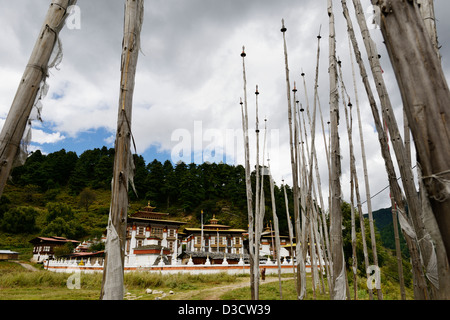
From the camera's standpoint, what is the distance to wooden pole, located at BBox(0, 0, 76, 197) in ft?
5.65

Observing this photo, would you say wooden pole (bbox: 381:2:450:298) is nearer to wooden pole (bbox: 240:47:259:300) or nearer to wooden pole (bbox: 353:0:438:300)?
wooden pole (bbox: 353:0:438:300)

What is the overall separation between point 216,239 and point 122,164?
28.7 meters

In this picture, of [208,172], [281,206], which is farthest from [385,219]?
[208,172]

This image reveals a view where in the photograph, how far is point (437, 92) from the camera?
3.78 feet

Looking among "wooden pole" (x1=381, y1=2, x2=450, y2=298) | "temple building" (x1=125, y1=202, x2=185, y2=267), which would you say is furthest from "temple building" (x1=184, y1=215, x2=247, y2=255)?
"wooden pole" (x1=381, y1=2, x2=450, y2=298)

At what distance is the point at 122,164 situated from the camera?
1.95 meters

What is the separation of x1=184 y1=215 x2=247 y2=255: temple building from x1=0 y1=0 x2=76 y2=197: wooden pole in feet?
90.4

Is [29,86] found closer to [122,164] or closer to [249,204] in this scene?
[122,164]

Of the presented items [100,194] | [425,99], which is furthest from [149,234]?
[425,99]

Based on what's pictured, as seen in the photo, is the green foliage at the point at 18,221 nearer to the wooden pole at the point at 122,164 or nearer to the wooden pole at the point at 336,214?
the wooden pole at the point at 122,164

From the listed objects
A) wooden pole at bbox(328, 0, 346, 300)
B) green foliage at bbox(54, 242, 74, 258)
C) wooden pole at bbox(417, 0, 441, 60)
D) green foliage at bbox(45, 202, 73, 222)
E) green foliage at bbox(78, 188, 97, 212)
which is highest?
green foliage at bbox(78, 188, 97, 212)

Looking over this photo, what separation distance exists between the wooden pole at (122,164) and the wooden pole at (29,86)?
1.58 feet
